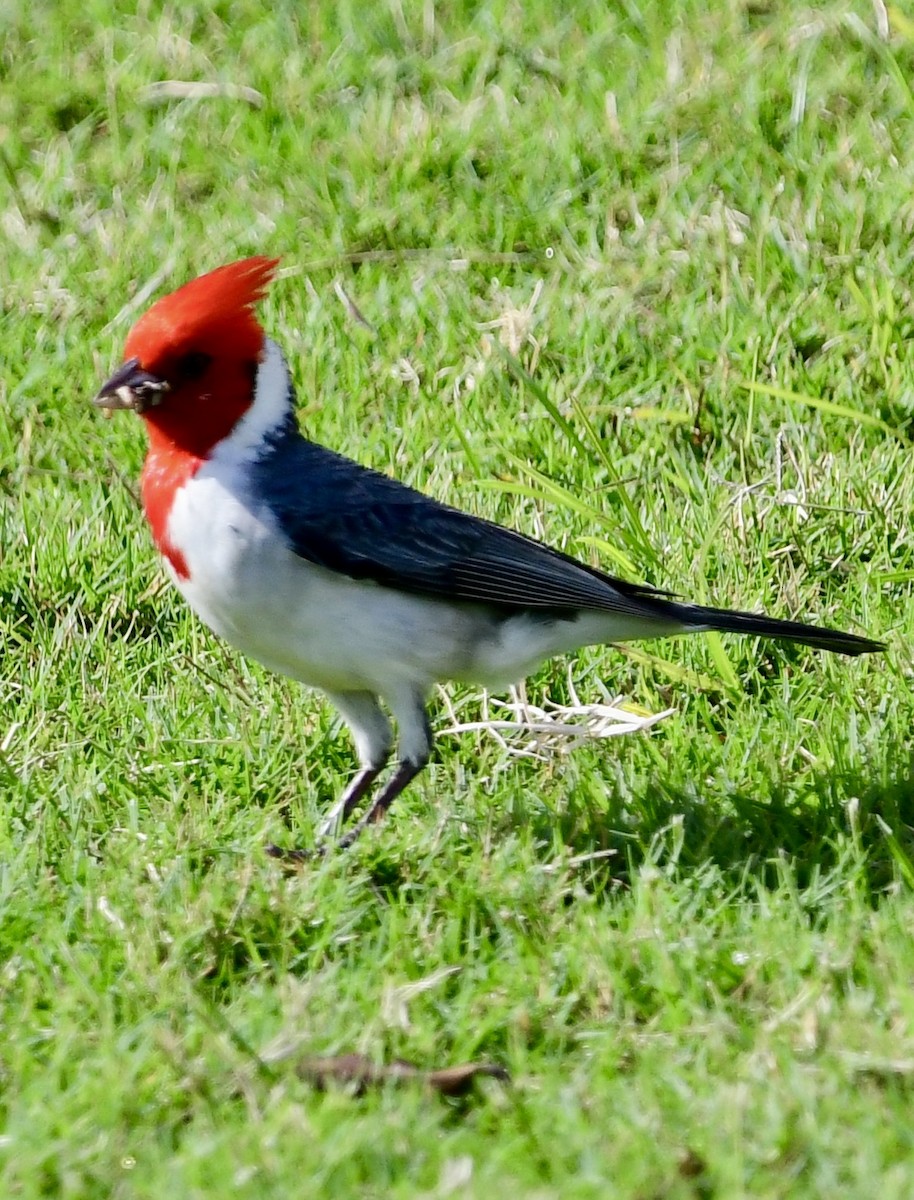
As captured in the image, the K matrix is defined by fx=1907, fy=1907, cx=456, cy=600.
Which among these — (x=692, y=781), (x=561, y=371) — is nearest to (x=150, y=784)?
(x=692, y=781)

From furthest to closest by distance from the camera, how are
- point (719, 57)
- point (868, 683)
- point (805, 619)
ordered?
point (719, 57)
point (805, 619)
point (868, 683)

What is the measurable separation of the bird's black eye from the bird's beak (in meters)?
0.05

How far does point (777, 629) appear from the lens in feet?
15.4

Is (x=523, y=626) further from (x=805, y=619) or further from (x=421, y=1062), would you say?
(x=421, y=1062)

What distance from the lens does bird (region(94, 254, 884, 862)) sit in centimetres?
449

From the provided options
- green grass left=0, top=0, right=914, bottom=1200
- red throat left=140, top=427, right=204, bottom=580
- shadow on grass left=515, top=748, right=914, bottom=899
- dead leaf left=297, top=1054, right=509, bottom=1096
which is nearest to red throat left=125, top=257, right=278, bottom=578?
red throat left=140, top=427, right=204, bottom=580

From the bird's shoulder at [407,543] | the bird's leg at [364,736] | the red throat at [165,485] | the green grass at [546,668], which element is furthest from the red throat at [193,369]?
the green grass at [546,668]

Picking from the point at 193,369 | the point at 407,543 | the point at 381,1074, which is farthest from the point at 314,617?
the point at 381,1074

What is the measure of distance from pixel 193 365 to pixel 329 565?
0.59 metres

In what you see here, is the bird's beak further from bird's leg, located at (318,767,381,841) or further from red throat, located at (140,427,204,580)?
bird's leg, located at (318,767,381,841)

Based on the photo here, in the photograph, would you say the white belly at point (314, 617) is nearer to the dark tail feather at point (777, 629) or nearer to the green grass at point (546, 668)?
the dark tail feather at point (777, 629)

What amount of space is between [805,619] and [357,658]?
58.3 inches

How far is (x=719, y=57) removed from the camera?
755cm

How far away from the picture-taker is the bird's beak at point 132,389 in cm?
455
